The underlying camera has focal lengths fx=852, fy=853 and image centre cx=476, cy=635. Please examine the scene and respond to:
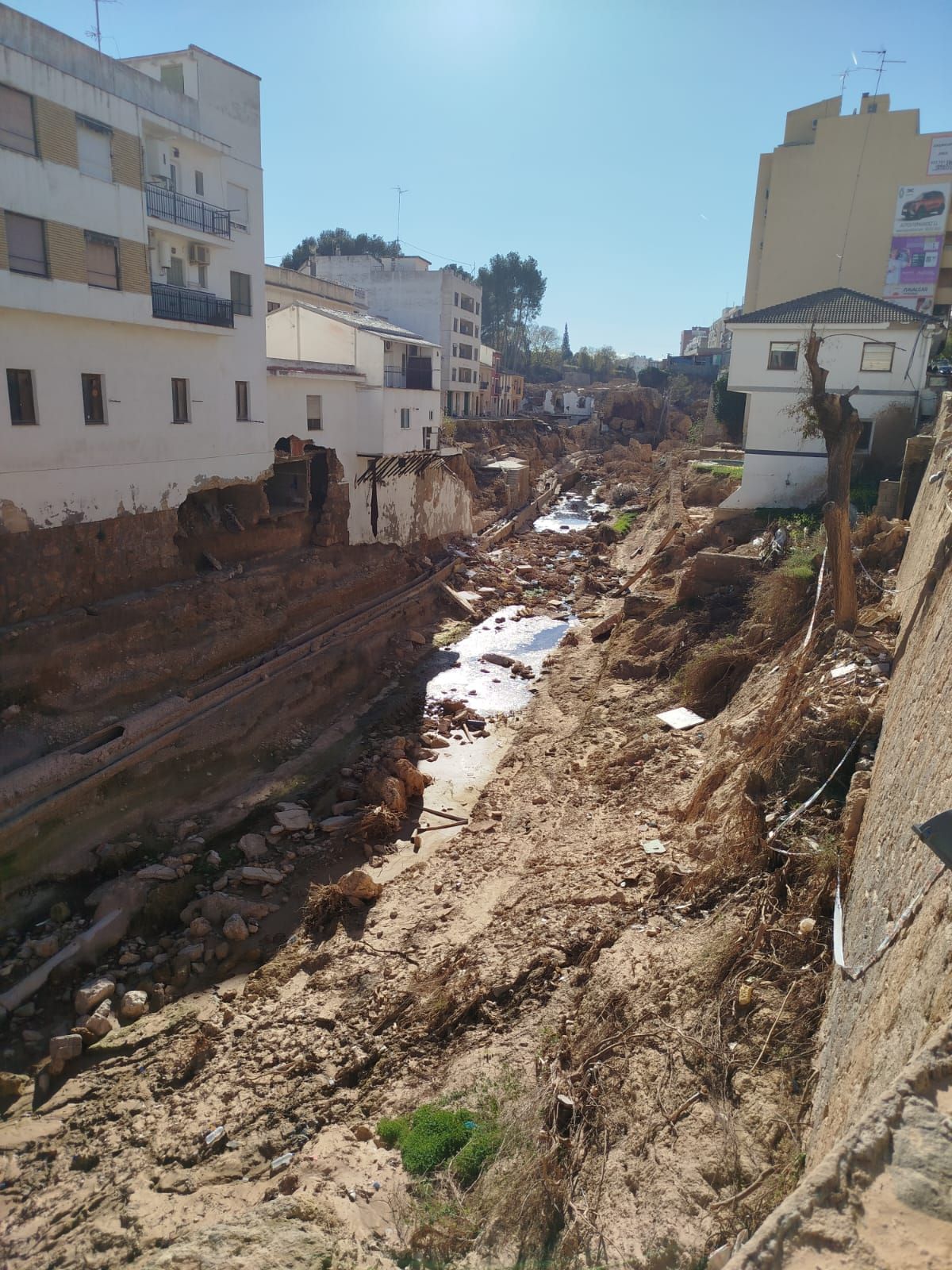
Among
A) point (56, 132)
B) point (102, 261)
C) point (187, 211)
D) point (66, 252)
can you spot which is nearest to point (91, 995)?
point (66, 252)

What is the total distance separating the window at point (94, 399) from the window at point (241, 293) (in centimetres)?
530

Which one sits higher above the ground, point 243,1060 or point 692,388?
point 692,388

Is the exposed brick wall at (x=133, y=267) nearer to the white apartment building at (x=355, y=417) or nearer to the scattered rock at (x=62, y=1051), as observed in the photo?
the white apartment building at (x=355, y=417)

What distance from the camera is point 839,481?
47.0ft

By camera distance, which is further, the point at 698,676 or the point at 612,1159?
the point at 698,676

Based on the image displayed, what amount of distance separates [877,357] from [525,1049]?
80.4 feet

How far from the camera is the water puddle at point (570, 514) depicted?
153 ft

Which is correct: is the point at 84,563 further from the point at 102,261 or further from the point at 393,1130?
the point at 393,1130

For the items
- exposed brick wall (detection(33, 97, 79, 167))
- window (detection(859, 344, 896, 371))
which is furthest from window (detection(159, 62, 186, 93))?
window (detection(859, 344, 896, 371))

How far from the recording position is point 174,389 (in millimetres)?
20562

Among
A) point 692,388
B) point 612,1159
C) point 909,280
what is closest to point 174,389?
point 612,1159

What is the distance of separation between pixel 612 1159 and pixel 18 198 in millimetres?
17998

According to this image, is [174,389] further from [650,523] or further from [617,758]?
[650,523]

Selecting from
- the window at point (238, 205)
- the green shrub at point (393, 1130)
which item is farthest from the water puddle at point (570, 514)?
the green shrub at point (393, 1130)
